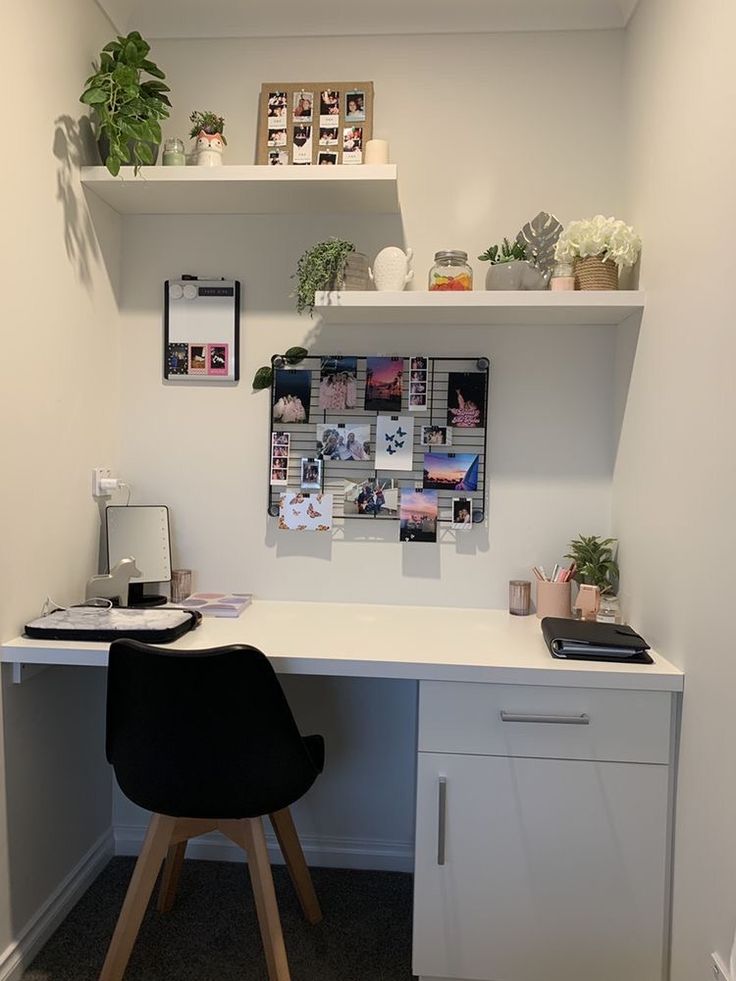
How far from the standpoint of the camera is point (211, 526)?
2348 mm

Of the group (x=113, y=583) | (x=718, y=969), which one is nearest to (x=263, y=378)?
(x=113, y=583)

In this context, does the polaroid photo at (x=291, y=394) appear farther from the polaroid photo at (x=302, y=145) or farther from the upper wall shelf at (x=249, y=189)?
the polaroid photo at (x=302, y=145)

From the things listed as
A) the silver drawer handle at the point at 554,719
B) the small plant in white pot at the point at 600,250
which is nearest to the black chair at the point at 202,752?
the silver drawer handle at the point at 554,719

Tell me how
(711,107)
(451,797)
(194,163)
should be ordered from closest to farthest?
(711,107) → (451,797) → (194,163)

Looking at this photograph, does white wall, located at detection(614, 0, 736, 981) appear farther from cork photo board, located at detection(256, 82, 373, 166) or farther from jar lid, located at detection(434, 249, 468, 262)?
cork photo board, located at detection(256, 82, 373, 166)

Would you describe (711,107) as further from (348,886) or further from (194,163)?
(348,886)

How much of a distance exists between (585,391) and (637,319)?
0.96ft

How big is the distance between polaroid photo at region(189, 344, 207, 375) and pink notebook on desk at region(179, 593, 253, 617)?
70 centimetres

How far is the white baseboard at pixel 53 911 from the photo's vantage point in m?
1.78

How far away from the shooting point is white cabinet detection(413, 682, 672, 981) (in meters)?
1.66

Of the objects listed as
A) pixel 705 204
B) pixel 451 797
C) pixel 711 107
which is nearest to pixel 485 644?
pixel 451 797

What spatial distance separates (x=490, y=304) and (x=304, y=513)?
835 millimetres

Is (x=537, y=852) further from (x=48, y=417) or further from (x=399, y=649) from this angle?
(x=48, y=417)

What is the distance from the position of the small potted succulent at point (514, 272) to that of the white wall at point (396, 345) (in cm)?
19
